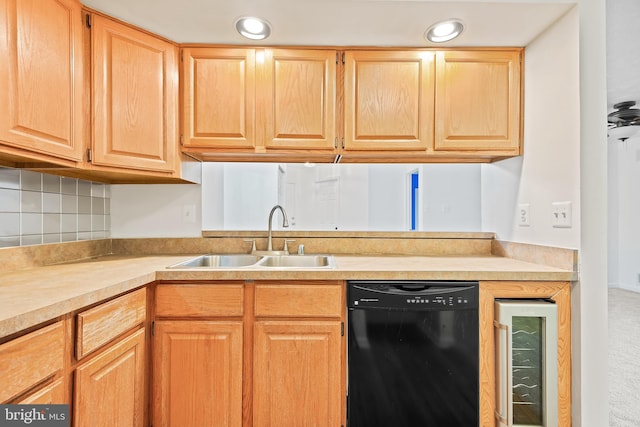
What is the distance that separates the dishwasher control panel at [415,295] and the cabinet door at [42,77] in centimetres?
144

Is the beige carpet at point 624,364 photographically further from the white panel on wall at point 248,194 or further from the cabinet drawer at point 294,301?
the white panel on wall at point 248,194

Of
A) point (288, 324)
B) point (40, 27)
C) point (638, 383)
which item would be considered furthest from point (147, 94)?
point (638, 383)

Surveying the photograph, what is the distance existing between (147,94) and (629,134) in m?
5.88

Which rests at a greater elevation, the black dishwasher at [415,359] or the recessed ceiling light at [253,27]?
the recessed ceiling light at [253,27]

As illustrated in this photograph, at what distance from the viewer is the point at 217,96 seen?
166 cm

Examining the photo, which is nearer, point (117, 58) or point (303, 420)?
point (303, 420)

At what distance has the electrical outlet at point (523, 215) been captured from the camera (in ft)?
5.36

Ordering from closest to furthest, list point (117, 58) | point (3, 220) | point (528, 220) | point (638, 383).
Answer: point (3, 220), point (117, 58), point (528, 220), point (638, 383)

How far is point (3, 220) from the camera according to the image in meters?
1.32

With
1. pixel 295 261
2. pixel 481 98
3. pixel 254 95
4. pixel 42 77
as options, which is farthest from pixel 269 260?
pixel 481 98

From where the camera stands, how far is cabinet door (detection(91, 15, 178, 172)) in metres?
1.43

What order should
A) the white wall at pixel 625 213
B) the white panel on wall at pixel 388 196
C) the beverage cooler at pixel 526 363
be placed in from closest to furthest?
1. the beverage cooler at pixel 526 363
2. the white panel on wall at pixel 388 196
3. the white wall at pixel 625 213

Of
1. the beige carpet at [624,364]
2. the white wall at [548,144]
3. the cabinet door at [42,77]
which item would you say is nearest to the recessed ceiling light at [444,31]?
the white wall at [548,144]

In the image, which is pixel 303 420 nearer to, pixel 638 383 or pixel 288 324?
pixel 288 324
